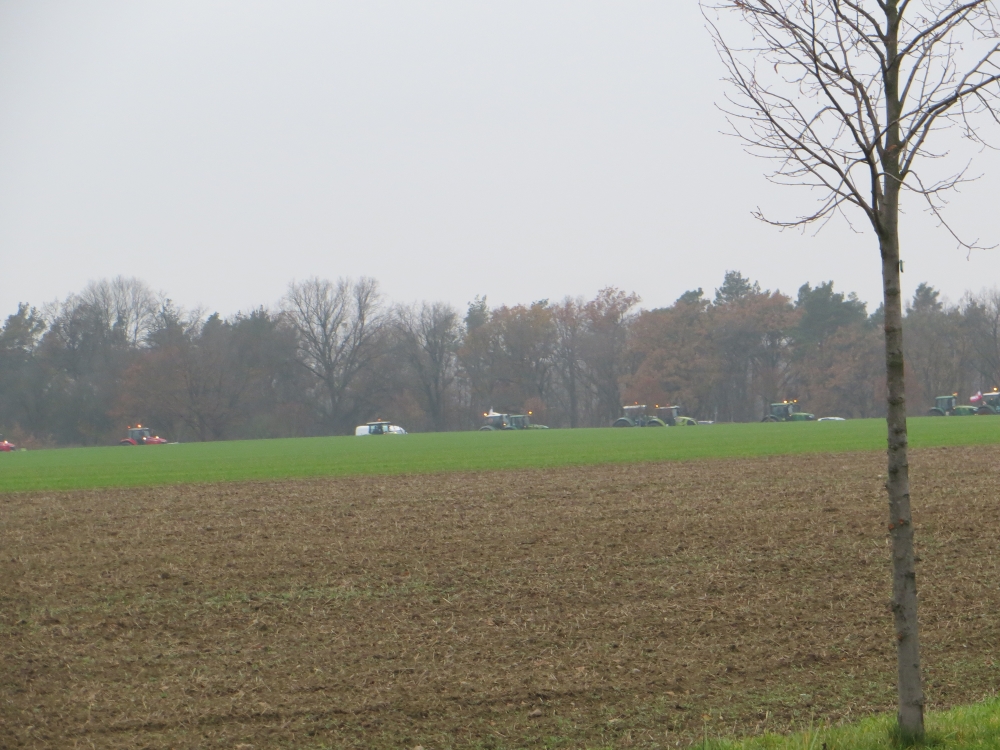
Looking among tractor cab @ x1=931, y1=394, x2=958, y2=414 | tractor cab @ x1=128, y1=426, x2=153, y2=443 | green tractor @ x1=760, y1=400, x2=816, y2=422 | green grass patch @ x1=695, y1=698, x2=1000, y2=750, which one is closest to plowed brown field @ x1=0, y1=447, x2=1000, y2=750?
green grass patch @ x1=695, y1=698, x2=1000, y2=750

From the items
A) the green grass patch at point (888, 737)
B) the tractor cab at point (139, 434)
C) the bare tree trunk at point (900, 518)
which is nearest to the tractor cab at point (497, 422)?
the tractor cab at point (139, 434)

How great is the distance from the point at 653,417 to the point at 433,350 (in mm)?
29355

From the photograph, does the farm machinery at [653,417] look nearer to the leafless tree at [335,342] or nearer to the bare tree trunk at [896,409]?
the leafless tree at [335,342]

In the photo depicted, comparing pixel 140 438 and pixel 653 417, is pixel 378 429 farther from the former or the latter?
pixel 653 417

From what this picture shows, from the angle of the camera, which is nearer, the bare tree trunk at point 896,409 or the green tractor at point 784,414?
the bare tree trunk at point 896,409

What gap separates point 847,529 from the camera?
47.9 ft

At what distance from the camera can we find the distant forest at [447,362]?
9994cm

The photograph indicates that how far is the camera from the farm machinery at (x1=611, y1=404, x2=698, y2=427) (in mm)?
95625

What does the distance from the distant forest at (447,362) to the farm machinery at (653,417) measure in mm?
4296

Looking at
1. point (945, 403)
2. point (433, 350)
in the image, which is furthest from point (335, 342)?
point (945, 403)

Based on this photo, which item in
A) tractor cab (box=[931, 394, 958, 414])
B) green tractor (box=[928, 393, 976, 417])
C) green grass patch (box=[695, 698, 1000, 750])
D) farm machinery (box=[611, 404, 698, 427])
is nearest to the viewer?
green grass patch (box=[695, 698, 1000, 750])

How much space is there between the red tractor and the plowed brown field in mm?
79791

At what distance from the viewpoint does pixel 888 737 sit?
5.96 m

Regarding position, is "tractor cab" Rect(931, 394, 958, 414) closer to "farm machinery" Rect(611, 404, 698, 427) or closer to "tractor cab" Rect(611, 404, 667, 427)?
"farm machinery" Rect(611, 404, 698, 427)
